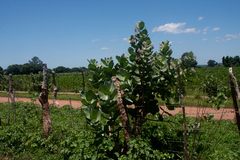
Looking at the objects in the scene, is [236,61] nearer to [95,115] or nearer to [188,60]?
[188,60]

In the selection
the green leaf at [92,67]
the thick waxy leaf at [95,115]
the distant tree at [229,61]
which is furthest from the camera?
the distant tree at [229,61]

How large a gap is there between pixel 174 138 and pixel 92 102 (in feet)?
6.96

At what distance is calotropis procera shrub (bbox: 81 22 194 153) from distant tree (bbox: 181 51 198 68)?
0.04 meters

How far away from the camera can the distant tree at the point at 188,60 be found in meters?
3.14

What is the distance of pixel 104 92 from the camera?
3176mm

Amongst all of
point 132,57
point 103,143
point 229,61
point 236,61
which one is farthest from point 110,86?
point 236,61

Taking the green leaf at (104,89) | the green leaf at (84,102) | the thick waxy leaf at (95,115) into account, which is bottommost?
the thick waxy leaf at (95,115)

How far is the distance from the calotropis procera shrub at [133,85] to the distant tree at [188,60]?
0.12 ft

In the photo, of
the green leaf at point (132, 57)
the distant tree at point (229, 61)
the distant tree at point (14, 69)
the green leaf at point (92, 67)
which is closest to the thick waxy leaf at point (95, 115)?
the green leaf at point (92, 67)

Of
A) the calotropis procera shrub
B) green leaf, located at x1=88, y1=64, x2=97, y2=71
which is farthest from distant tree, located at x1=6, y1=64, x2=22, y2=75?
the calotropis procera shrub

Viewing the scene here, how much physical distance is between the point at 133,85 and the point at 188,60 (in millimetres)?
1126

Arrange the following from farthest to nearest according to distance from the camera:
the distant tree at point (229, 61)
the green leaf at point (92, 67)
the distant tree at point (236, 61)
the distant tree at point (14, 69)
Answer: the distant tree at point (14, 69) → the distant tree at point (236, 61) → the distant tree at point (229, 61) → the green leaf at point (92, 67)

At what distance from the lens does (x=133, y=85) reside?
3.62 meters

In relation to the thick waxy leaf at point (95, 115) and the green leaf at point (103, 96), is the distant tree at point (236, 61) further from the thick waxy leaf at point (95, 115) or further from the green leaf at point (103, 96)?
the thick waxy leaf at point (95, 115)
